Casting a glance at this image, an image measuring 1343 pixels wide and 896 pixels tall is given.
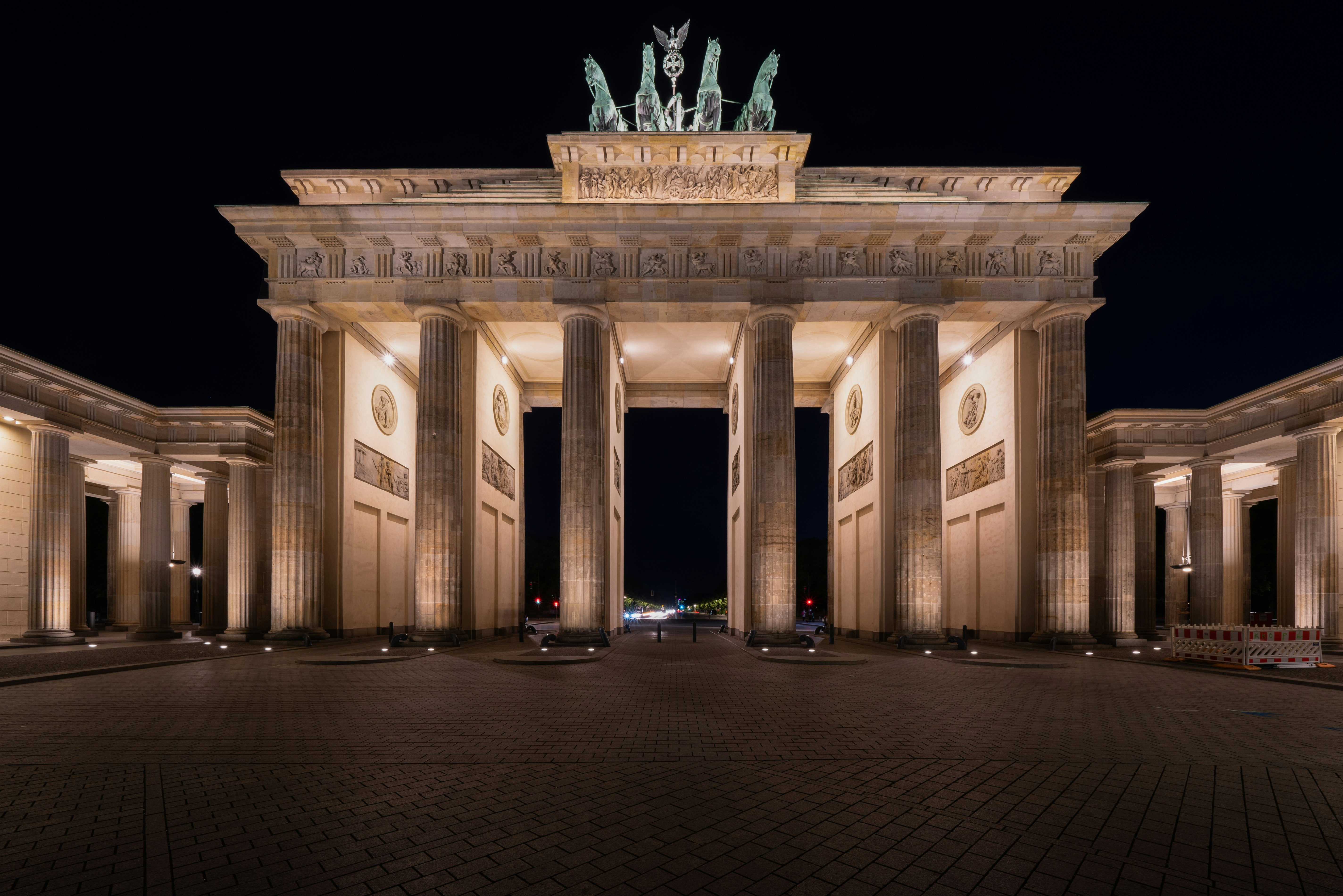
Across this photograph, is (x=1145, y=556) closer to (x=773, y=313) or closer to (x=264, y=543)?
(x=773, y=313)

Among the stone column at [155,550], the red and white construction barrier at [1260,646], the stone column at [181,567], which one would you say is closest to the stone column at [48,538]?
the stone column at [155,550]

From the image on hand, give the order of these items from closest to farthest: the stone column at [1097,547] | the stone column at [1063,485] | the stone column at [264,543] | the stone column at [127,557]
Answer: the stone column at [1063,485] < the stone column at [1097,547] < the stone column at [264,543] < the stone column at [127,557]

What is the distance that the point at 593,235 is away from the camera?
22.7 meters

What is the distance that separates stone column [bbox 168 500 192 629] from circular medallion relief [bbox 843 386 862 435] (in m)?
37.6

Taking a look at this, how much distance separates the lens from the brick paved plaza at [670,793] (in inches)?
163

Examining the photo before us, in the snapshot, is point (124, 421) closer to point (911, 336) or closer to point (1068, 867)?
point (911, 336)

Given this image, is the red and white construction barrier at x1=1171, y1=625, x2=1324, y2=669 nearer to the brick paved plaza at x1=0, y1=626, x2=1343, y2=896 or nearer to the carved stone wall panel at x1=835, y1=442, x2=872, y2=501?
the brick paved plaza at x1=0, y1=626, x2=1343, y2=896

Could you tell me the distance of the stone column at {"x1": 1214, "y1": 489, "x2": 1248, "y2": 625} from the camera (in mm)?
32438

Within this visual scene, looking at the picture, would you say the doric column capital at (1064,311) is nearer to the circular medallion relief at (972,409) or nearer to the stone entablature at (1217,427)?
the circular medallion relief at (972,409)

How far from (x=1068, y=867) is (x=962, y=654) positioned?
15.4 m

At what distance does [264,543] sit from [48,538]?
690cm

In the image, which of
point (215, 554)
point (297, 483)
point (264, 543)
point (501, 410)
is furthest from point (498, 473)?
point (215, 554)

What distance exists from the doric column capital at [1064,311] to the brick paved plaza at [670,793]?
14.5 meters

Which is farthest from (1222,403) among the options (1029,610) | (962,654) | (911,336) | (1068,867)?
(1068,867)
